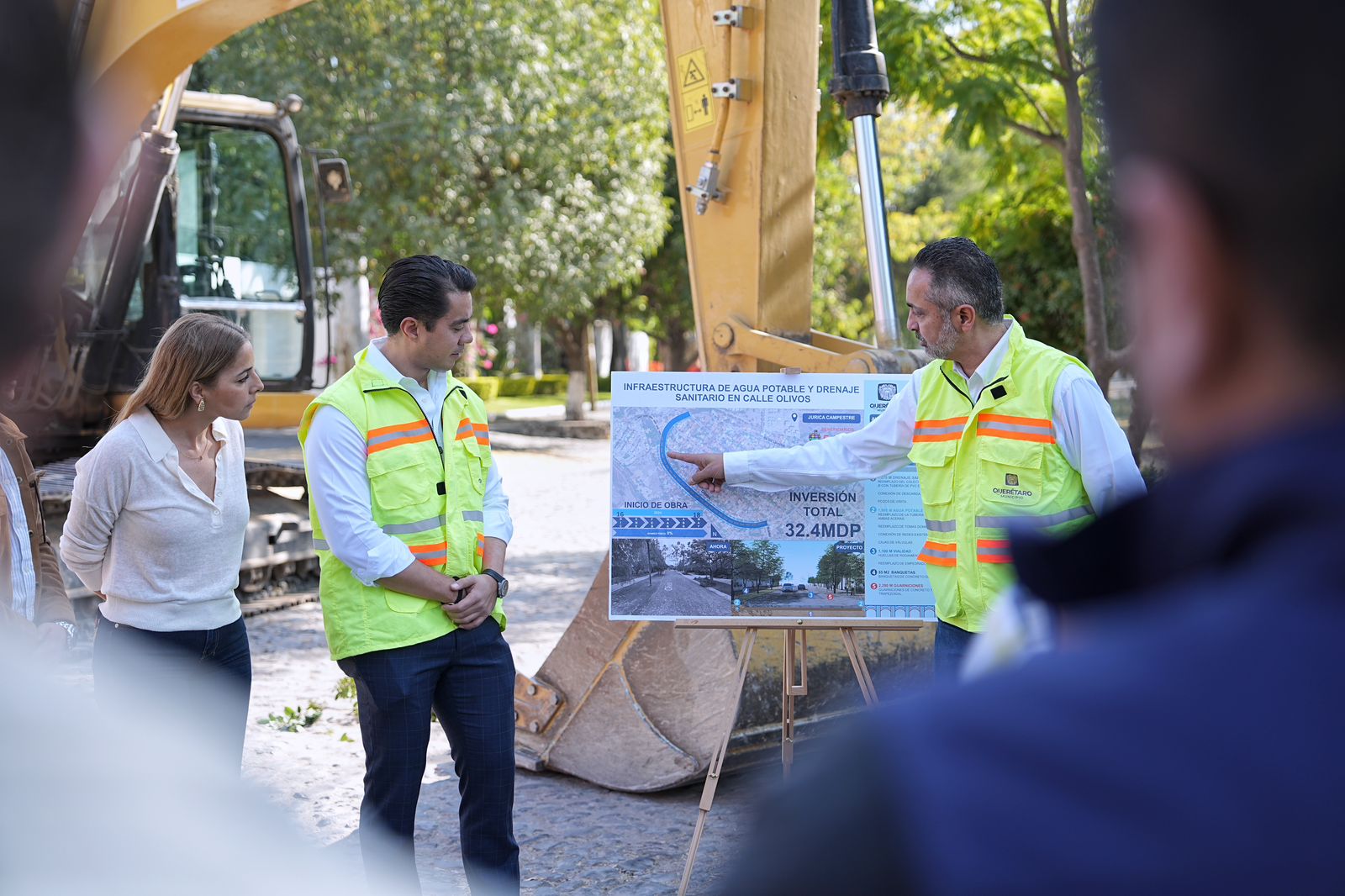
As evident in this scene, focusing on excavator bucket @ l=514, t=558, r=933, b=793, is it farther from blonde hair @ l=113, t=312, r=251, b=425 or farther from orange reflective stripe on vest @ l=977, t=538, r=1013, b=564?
blonde hair @ l=113, t=312, r=251, b=425

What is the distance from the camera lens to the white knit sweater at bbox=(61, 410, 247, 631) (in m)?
3.88

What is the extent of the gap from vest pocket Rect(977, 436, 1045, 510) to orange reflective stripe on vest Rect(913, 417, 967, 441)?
5.9 inches

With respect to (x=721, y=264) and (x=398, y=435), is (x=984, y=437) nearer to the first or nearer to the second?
(x=398, y=435)

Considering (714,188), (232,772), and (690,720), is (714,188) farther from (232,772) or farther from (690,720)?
(232,772)

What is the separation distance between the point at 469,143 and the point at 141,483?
632 inches

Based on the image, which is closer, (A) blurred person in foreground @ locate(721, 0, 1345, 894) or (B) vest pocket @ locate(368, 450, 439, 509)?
(A) blurred person in foreground @ locate(721, 0, 1345, 894)

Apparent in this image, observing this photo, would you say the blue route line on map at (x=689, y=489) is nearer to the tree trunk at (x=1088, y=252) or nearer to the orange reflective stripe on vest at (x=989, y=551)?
the orange reflective stripe on vest at (x=989, y=551)

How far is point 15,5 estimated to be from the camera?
0.93 m

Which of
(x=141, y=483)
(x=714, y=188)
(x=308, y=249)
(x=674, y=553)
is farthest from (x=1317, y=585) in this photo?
(x=308, y=249)

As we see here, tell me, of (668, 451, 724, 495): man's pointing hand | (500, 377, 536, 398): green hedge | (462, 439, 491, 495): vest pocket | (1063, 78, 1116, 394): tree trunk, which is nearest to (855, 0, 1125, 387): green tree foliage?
(1063, 78, 1116, 394): tree trunk

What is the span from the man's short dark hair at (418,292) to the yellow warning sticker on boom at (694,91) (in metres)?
1.97

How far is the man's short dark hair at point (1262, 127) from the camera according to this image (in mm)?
705

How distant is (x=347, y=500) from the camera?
373 cm

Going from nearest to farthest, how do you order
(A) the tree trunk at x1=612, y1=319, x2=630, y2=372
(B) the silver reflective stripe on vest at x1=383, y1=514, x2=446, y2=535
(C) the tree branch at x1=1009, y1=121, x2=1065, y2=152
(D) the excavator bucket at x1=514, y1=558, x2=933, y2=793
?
(B) the silver reflective stripe on vest at x1=383, y1=514, x2=446, y2=535 < (D) the excavator bucket at x1=514, y1=558, x2=933, y2=793 < (C) the tree branch at x1=1009, y1=121, x2=1065, y2=152 < (A) the tree trunk at x1=612, y1=319, x2=630, y2=372
